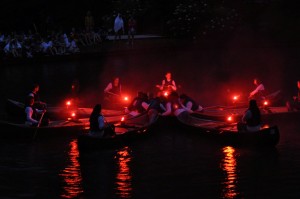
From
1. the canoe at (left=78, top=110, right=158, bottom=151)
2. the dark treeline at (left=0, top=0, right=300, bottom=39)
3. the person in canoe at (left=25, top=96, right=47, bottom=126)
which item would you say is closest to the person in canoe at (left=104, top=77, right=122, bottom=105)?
the canoe at (left=78, top=110, right=158, bottom=151)

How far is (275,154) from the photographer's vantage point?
22766 mm

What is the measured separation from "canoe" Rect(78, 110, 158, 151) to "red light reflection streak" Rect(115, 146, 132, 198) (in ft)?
1.14

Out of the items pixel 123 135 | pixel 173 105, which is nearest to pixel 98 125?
pixel 123 135

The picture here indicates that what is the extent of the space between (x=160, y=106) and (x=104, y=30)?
3143cm

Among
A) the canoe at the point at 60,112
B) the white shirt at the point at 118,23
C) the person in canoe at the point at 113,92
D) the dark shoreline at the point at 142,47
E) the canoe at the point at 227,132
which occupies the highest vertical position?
the white shirt at the point at 118,23

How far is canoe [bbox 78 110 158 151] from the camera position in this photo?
74.7 feet

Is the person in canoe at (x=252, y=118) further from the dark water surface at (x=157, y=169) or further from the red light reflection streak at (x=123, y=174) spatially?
the red light reflection streak at (x=123, y=174)

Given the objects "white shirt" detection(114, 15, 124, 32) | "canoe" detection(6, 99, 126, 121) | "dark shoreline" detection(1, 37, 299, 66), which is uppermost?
"white shirt" detection(114, 15, 124, 32)

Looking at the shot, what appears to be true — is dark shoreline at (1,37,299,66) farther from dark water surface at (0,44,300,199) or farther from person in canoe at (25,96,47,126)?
dark water surface at (0,44,300,199)

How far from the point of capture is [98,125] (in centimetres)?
2305

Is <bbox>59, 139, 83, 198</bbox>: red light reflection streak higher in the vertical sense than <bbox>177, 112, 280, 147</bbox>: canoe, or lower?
lower

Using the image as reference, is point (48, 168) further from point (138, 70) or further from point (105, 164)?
point (138, 70)

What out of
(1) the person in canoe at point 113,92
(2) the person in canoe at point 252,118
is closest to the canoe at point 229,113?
(2) the person in canoe at point 252,118

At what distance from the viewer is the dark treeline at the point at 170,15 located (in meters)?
54.7
